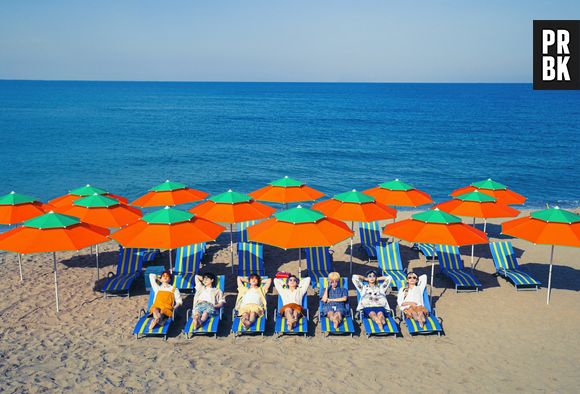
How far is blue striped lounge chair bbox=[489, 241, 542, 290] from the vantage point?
11.8 metres

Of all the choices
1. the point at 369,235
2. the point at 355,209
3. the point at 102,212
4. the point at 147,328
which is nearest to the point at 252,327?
the point at 147,328

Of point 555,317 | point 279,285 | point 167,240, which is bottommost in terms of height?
point 555,317

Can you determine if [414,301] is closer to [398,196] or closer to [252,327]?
[252,327]

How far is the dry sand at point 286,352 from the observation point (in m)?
7.84

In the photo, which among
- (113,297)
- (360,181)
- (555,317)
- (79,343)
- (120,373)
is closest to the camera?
(120,373)

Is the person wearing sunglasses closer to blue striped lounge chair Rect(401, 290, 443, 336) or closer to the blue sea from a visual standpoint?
blue striped lounge chair Rect(401, 290, 443, 336)

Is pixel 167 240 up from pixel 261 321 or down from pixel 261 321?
up

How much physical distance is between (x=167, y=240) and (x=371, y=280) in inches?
162

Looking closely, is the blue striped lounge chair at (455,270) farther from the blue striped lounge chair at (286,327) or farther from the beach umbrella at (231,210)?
the beach umbrella at (231,210)

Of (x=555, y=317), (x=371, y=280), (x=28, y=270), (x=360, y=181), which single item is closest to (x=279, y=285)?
(x=371, y=280)

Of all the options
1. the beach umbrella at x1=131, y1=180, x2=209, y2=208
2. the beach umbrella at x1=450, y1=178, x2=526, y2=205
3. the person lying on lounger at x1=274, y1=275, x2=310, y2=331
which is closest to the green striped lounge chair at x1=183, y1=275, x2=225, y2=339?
the person lying on lounger at x1=274, y1=275, x2=310, y2=331

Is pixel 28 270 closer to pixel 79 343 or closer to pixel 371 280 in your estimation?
pixel 79 343

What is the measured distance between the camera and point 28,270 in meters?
13.1

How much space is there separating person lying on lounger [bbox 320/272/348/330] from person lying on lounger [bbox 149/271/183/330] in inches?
113
